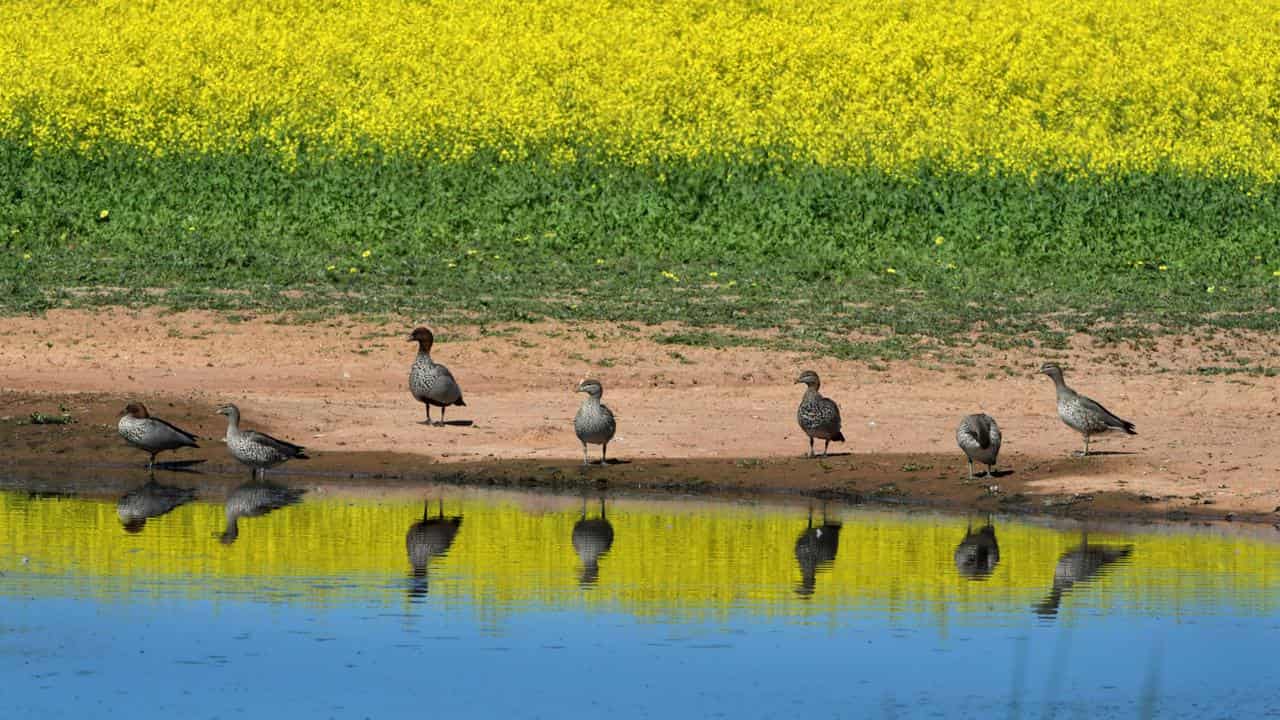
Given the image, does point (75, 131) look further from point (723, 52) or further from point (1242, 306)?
point (1242, 306)

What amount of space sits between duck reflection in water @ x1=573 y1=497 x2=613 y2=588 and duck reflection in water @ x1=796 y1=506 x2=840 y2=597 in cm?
153

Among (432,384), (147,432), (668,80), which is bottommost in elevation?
(147,432)

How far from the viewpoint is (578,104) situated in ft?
151

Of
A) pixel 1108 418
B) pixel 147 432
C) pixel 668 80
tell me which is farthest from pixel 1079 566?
pixel 668 80

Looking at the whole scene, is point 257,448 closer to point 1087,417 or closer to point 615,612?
point 615,612

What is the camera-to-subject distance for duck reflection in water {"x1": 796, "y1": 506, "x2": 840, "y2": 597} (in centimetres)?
1727

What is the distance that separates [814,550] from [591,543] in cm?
180

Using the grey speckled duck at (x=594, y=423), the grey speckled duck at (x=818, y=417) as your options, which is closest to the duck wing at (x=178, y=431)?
the grey speckled duck at (x=594, y=423)

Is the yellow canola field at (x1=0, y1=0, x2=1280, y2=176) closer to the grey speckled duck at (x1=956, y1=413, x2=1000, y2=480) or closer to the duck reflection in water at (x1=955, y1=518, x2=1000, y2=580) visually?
the grey speckled duck at (x1=956, y1=413, x2=1000, y2=480)

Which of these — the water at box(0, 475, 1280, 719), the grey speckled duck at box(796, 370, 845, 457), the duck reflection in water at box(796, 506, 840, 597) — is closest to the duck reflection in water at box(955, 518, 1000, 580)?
the water at box(0, 475, 1280, 719)

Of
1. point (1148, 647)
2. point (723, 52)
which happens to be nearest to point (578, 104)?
point (723, 52)

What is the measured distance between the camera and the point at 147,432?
2328 centimetres

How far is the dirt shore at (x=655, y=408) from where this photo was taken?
2245 centimetres

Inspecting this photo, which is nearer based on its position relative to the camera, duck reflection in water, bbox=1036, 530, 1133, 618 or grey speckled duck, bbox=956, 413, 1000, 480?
duck reflection in water, bbox=1036, 530, 1133, 618
